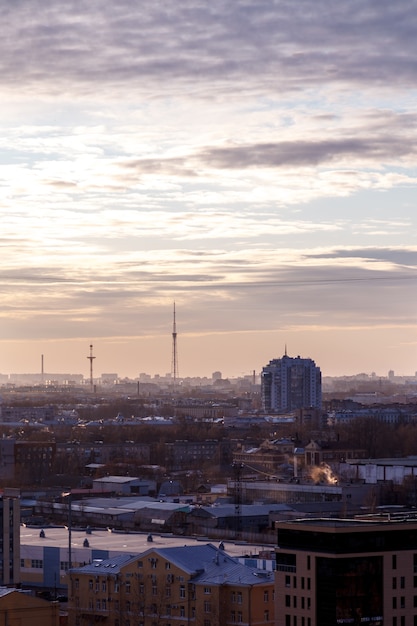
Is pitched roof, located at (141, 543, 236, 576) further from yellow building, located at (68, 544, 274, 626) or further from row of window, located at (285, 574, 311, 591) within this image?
row of window, located at (285, 574, 311, 591)

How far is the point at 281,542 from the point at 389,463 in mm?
24432

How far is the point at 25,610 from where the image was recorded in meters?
17.6

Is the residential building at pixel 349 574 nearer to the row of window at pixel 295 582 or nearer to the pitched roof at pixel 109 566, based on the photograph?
the row of window at pixel 295 582

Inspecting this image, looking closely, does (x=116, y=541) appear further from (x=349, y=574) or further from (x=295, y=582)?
(x=349, y=574)

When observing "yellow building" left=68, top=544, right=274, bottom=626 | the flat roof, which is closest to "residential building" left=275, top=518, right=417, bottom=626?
"yellow building" left=68, top=544, right=274, bottom=626

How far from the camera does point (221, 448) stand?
5534 cm

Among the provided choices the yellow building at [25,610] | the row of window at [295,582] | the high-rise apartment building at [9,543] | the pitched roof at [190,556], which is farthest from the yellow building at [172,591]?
the high-rise apartment building at [9,543]

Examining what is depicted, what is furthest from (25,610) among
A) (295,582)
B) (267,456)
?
(267,456)

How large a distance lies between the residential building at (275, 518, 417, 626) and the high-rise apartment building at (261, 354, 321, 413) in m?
77.0

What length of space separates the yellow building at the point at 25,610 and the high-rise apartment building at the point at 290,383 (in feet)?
249

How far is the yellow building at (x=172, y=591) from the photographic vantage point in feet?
57.9

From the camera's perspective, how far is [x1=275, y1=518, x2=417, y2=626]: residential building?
16.2 m

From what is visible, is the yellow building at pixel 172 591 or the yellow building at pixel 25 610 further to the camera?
the yellow building at pixel 172 591

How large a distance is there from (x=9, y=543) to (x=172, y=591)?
17.2ft
